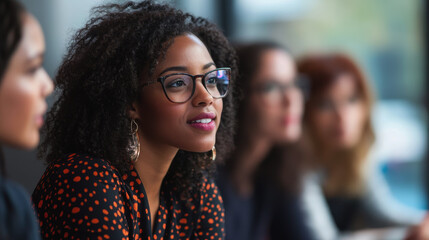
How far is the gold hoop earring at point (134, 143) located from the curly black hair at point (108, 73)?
0.04 feet

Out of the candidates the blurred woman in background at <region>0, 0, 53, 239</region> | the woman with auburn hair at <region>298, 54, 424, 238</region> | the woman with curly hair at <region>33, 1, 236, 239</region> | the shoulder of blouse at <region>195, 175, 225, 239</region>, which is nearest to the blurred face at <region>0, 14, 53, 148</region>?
the blurred woman in background at <region>0, 0, 53, 239</region>

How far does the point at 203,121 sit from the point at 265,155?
1.04 meters

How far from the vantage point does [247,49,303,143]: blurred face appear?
1786 mm

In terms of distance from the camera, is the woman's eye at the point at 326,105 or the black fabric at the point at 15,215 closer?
the black fabric at the point at 15,215

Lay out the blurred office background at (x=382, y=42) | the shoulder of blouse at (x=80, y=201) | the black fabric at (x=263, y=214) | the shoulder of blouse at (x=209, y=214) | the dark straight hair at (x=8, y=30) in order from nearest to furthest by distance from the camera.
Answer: the dark straight hair at (x=8, y=30) → the shoulder of blouse at (x=80, y=201) → the shoulder of blouse at (x=209, y=214) → the black fabric at (x=263, y=214) → the blurred office background at (x=382, y=42)

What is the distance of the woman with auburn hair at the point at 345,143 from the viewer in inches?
82.9

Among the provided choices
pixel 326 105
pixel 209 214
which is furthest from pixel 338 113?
pixel 209 214

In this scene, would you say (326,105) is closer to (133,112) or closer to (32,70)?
(133,112)

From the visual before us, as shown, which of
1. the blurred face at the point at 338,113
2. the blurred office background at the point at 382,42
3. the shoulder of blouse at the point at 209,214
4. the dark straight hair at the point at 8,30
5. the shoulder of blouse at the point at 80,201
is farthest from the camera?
the blurred office background at the point at 382,42

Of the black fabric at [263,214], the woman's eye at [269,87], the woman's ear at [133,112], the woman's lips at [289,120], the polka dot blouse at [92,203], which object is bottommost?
the black fabric at [263,214]

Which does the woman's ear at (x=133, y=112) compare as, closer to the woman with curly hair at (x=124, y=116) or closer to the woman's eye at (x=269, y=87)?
the woman with curly hair at (x=124, y=116)

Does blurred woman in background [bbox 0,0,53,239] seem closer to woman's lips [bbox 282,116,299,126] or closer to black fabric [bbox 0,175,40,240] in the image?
black fabric [bbox 0,175,40,240]

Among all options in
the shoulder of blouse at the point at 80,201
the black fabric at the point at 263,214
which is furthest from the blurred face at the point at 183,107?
the black fabric at the point at 263,214

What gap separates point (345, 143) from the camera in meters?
2.11
